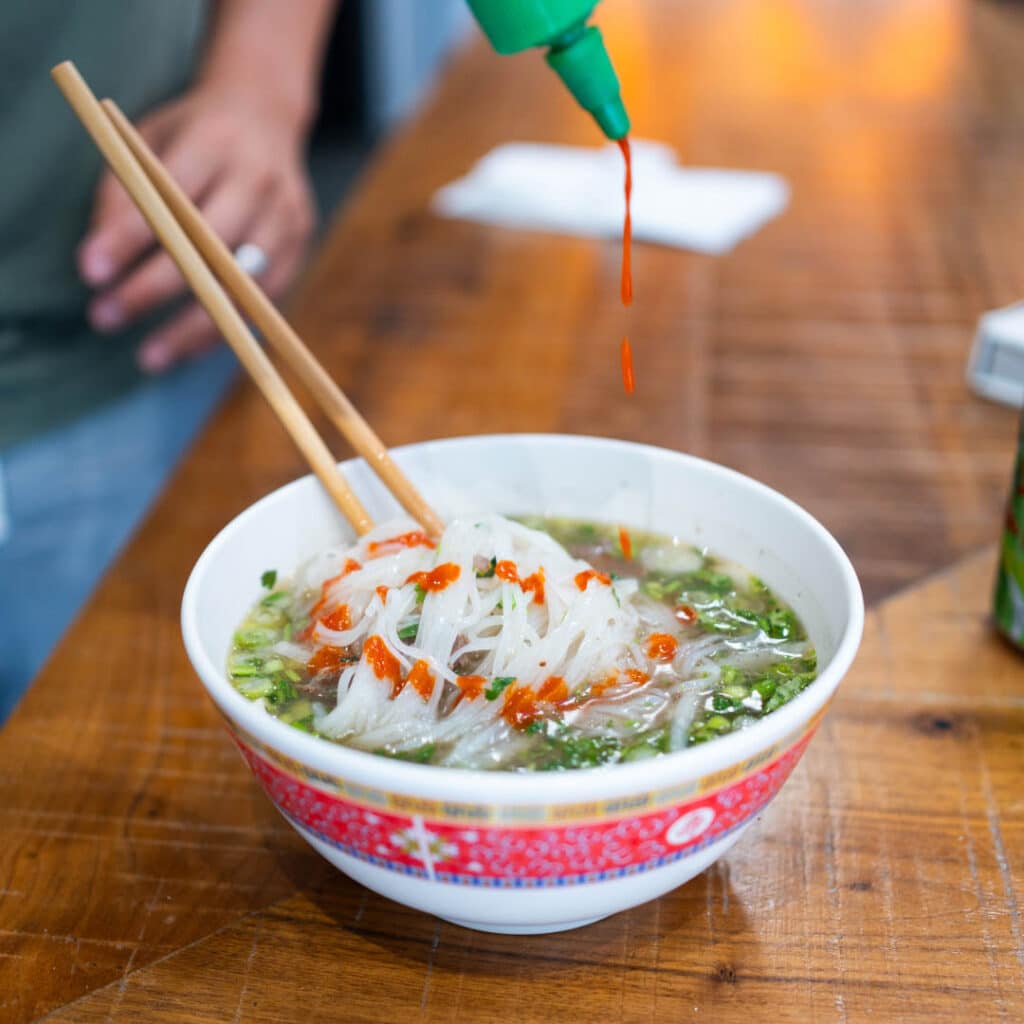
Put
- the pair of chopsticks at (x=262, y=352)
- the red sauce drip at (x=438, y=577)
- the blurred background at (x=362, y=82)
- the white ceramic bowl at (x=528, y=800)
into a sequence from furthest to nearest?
the blurred background at (x=362, y=82) → the pair of chopsticks at (x=262, y=352) → the red sauce drip at (x=438, y=577) → the white ceramic bowl at (x=528, y=800)

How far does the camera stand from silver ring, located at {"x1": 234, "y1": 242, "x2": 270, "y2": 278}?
2.05 m

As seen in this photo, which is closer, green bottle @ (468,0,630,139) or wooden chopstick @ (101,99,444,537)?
green bottle @ (468,0,630,139)

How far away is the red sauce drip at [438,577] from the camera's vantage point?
1003 mm

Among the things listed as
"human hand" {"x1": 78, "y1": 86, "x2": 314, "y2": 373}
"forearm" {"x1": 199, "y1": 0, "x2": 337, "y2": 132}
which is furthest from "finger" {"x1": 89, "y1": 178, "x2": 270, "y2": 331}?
"forearm" {"x1": 199, "y1": 0, "x2": 337, "y2": 132}

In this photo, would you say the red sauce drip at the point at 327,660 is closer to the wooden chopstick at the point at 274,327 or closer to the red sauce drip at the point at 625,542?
the wooden chopstick at the point at 274,327

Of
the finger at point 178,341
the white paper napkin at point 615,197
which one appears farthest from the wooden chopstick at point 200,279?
the white paper napkin at point 615,197

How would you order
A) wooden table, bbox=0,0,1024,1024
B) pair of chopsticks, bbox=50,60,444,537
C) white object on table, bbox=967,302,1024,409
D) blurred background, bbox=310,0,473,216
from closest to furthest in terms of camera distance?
1. wooden table, bbox=0,0,1024,1024
2. pair of chopsticks, bbox=50,60,444,537
3. white object on table, bbox=967,302,1024,409
4. blurred background, bbox=310,0,473,216

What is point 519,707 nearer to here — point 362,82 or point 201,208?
point 201,208

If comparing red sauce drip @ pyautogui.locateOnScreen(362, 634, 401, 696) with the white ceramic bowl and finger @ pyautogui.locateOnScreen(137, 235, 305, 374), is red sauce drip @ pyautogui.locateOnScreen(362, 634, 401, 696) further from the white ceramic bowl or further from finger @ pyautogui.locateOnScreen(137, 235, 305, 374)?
finger @ pyautogui.locateOnScreen(137, 235, 305, 374)

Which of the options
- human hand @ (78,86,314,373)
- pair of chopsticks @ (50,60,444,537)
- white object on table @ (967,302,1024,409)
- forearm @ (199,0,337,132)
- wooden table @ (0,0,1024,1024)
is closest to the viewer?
wooden table @ (0,0,1024,1024)

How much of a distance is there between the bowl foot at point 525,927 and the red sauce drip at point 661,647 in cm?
23

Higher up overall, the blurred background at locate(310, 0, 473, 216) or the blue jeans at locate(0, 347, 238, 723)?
the blue jeans at locate(0, 347, 238, 723)

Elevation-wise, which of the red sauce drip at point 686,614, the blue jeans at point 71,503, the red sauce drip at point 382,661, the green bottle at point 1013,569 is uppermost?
the red sauce drip at point 382,661

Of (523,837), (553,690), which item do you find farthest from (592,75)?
(523,837)
